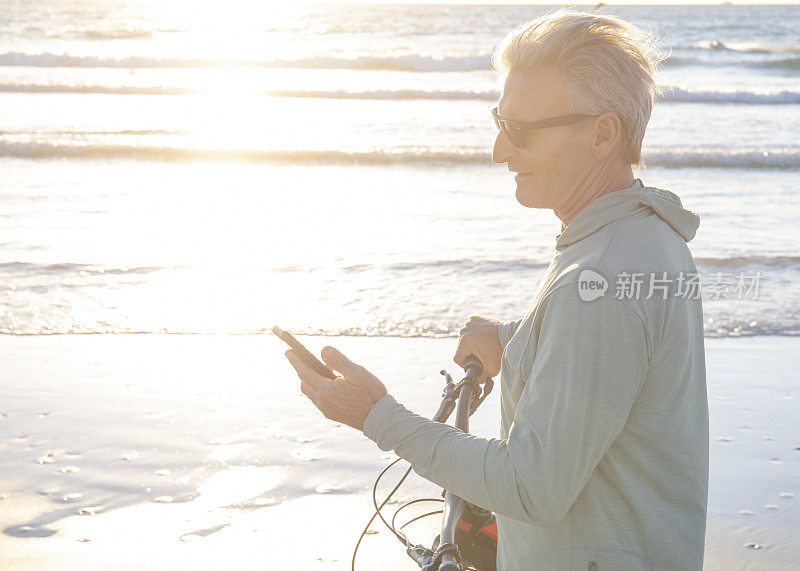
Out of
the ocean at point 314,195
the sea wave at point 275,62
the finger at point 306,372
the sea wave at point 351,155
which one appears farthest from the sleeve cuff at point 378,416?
the sea wave at point 275,62

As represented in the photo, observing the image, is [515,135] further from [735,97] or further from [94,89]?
[94,89]

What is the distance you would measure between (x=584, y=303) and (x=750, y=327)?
197 inches

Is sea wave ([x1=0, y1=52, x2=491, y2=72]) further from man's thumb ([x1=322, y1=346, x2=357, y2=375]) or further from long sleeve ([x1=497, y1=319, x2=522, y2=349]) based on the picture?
man's thumb ([x1=322, y1=346, x2=357, y2=375])

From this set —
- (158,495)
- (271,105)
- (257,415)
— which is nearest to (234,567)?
(158,495)

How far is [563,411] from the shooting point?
1414 millimetres

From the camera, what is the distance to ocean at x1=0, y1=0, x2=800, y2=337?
6.38m

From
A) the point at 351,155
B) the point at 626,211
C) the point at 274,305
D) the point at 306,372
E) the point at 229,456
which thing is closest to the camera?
the point at 626,211

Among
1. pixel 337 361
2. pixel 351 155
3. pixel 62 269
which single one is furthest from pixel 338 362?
pixel 351 155

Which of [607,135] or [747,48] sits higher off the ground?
[747,48]

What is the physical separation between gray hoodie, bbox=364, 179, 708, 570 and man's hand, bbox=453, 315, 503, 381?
22.8 inches

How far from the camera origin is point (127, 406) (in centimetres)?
456

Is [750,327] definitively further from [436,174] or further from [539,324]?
[436,174]

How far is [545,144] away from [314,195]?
29.7 ft

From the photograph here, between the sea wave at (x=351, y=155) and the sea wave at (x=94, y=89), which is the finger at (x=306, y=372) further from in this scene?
the sea wave at (x=94, y=89)
